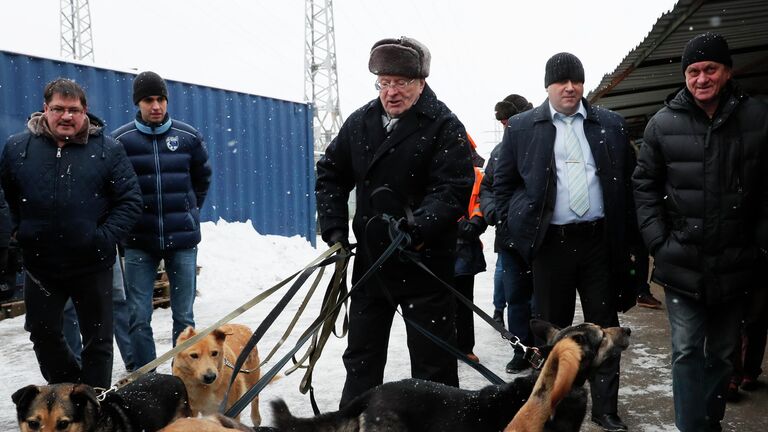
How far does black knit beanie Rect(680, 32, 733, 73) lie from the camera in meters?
3.60

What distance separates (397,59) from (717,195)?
186 centimetres

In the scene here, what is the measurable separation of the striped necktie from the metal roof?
2.03 meters

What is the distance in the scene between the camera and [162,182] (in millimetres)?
5387

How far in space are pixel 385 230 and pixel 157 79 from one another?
9.08 ft

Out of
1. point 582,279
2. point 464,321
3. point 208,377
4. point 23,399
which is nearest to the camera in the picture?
point 23,399

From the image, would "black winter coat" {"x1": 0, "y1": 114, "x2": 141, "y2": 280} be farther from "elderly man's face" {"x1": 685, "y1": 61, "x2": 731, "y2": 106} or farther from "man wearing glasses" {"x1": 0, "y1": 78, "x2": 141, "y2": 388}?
"elderly man's face" {"x1": 685, "y1": 61, "x2": 731, "y2": 106}

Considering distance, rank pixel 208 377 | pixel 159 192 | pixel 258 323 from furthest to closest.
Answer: pixel 258 323 → pixel 159 192 → pixel 208 377

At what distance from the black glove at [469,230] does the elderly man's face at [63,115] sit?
314 centimetres

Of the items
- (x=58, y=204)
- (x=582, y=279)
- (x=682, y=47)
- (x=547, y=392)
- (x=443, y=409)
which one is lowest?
(x=443, y=409)

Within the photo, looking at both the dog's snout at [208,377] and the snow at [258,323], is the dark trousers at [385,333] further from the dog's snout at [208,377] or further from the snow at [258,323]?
the dog's snout at [208,377]

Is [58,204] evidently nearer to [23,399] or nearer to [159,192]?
[159,192]

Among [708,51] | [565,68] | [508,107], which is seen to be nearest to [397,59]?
[565,68]

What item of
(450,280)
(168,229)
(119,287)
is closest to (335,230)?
(450,280)

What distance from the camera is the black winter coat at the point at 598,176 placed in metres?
4.19
